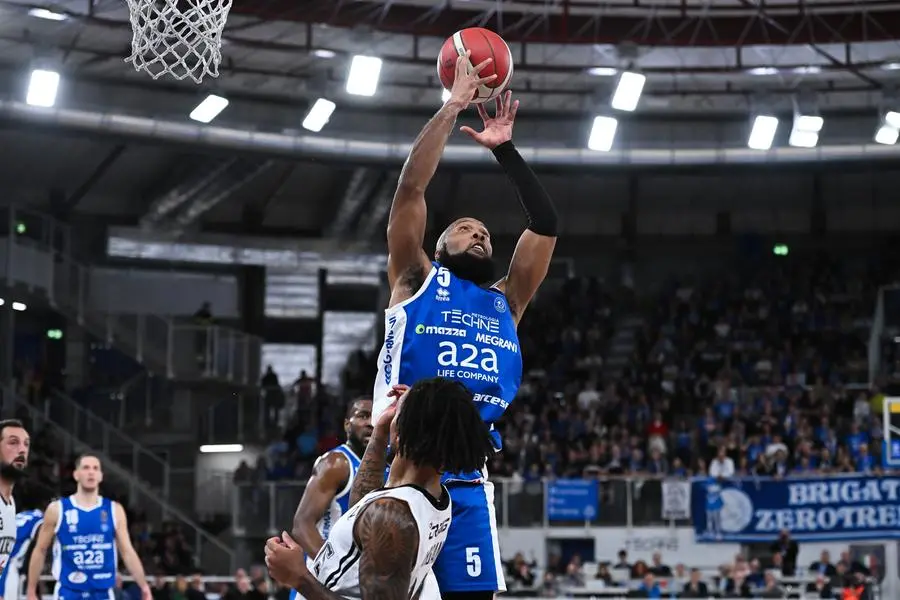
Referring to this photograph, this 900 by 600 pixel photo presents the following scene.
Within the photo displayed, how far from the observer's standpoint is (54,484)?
2642 centimetres

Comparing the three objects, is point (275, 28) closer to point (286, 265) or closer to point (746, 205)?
point (286, 265)

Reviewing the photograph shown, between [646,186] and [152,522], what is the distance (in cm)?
1562

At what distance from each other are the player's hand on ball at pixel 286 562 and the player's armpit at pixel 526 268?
231 cm

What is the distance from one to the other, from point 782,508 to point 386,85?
11.9 m

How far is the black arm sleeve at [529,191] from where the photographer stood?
695 cm

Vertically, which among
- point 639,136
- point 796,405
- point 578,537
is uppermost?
point 639,136

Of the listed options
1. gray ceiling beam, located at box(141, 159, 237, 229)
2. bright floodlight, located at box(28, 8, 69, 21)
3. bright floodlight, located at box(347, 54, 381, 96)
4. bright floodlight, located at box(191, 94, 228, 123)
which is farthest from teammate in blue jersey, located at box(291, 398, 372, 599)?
gray ceiling beam, located at box(141, 159, 237, 229)

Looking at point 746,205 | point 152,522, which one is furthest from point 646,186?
point 152,522

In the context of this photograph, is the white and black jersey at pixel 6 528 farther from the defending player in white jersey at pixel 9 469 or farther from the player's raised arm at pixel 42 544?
the player's raised arm at pixel 42 544

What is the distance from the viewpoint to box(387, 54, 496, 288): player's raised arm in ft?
21.4

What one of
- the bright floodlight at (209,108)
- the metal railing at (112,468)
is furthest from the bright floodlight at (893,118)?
the metal railing at (112,468)

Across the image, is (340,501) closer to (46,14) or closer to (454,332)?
(454,332)

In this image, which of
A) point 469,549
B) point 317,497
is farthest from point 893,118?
point 469,549

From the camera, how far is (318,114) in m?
26.3
